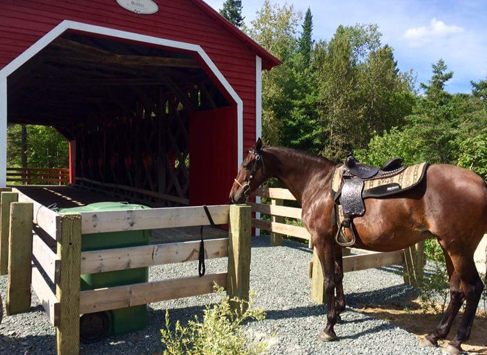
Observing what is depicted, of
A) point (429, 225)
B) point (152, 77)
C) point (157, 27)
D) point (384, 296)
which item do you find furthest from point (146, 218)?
point (152, 77)

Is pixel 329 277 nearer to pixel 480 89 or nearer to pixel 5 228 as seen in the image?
pixel 5 228

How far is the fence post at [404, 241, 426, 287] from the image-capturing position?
5.40m

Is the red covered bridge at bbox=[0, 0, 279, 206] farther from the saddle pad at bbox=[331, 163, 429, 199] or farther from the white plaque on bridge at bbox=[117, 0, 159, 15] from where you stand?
the saddle pad at bbox=[331, 163, 429, 199]

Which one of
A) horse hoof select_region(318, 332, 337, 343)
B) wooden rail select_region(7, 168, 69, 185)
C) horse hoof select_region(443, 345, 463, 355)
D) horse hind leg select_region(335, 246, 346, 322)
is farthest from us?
wooden rail select_region(7, 168, 69, 185)

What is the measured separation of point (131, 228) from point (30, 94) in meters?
14.3

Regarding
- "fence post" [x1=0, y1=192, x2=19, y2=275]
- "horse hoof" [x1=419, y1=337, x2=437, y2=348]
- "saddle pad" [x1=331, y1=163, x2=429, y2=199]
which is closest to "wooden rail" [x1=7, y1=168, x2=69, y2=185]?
"fence post" [x1=0, y1=192, x2=19, y2=275]

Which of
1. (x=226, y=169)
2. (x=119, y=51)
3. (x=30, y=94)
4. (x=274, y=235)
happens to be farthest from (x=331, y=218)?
(x=30, y=94)

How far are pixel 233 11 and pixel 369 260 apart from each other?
53489 mm

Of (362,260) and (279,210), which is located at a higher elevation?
(279,210)

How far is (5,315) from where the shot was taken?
402cm

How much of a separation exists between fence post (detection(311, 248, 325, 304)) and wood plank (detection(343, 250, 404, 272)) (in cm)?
34

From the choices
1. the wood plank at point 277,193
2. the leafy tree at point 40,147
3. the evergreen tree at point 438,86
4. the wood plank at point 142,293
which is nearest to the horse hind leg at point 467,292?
the wood plank at point 142,293

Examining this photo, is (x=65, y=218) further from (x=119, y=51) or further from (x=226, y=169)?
(x=119, y=51)

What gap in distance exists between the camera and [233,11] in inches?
2069
